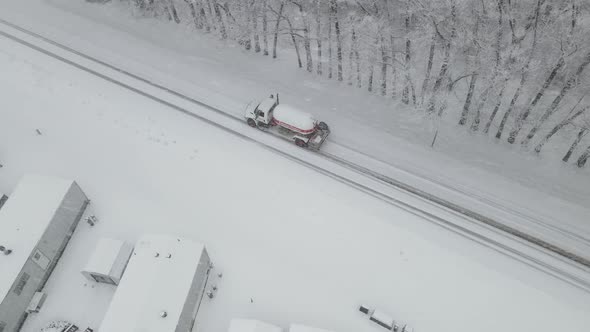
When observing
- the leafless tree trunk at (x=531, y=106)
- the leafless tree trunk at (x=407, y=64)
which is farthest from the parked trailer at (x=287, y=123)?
the leafless tree trunk at (x=531, y=106)

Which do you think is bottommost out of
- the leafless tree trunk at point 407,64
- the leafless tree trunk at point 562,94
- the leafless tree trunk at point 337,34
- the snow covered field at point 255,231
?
the snow covered field at point 255,231

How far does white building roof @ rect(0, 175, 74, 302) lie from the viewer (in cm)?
2550

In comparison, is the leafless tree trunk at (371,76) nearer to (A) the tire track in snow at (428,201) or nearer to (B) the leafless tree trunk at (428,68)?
(B) the leafless tree trunk at (428,68)

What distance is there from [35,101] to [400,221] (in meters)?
31.4

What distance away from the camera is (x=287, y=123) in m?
33.2

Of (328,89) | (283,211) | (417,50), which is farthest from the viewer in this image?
(328,89)

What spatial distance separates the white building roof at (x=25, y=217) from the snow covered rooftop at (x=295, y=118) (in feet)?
49.6

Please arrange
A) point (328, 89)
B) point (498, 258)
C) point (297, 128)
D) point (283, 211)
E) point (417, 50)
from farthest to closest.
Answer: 1. point (328, 89)
2. point (417, 50)
3. point (297, 128)
4. point (283, 211)
5. point (498, 258)

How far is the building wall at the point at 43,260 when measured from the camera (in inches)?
981

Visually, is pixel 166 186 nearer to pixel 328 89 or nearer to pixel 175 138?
pixel 175 138

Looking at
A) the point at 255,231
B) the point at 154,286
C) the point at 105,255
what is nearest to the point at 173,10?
the point at 255,231

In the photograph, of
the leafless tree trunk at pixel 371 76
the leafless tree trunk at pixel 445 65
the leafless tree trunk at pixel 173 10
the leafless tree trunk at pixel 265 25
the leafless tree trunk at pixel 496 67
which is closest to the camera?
the leafless tree trunk at pixel 496 67

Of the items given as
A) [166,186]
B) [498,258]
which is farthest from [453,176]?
[166,186]

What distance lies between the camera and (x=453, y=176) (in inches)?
1260
